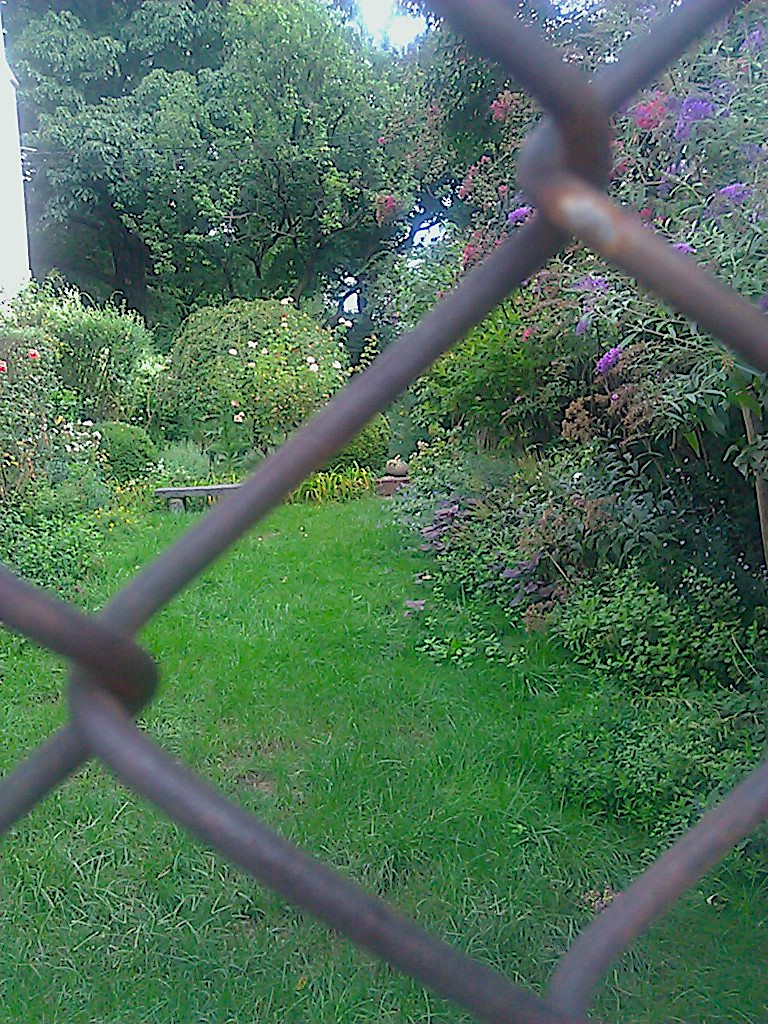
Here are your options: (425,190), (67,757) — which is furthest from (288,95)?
(67,757)

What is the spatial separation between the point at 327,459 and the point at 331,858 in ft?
6.12

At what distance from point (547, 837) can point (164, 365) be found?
828 cm

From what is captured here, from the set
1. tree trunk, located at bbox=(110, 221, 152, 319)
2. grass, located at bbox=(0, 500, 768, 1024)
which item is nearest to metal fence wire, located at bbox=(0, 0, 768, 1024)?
grass, located at bbox=(0, 500, 768, 1024)

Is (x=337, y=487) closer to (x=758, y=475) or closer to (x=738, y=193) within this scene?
(x=758, y=475)

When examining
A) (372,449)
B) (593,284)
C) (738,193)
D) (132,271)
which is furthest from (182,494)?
(132,271)

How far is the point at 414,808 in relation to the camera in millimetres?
2217

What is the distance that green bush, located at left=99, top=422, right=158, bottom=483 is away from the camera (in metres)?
7.43

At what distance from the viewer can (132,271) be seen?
14.5 metres

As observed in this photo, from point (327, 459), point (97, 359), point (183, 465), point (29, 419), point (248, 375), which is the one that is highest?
point (248, 375)

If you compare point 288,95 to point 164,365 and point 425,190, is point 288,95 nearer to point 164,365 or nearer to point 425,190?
point 425,190

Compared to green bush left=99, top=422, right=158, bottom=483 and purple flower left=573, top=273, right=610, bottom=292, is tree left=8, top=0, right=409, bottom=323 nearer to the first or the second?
green bush left=99, top=422, right=158, bottom=483

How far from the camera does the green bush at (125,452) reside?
24.4 feet

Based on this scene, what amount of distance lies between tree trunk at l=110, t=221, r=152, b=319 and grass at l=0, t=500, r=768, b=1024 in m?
12.0

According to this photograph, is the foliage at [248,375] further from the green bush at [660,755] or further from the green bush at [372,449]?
the green bush at [660,755]
